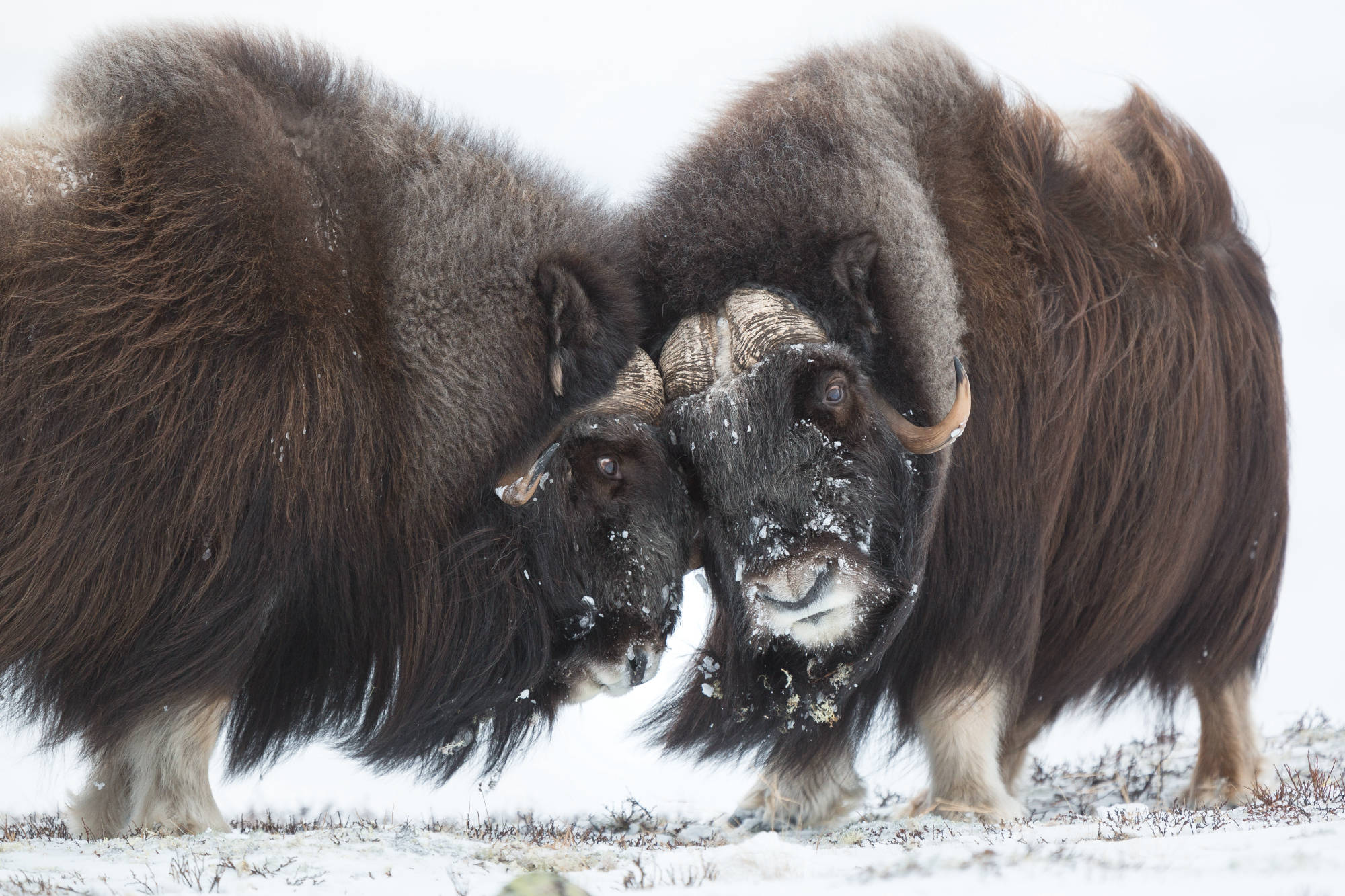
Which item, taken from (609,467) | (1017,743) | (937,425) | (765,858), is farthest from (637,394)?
(1017,743)

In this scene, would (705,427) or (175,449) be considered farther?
(705,427)

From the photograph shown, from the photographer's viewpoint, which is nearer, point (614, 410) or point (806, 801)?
point (614, 410)

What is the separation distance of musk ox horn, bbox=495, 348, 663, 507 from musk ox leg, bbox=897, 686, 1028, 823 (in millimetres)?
1239

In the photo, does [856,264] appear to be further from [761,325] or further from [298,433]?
[298,433]

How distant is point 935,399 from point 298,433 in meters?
1.71

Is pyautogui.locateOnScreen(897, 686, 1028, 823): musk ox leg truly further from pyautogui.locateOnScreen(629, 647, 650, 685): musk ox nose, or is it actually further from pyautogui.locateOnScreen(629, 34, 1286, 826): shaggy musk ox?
pyautogui.locateOnScreen(629, 647, 650, 685): musk ox nose

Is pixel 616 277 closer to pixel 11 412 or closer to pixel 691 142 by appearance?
pixel 691 142

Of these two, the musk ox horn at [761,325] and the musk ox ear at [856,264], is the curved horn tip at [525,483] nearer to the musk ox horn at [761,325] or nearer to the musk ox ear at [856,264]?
the musk ox horn at [761,325]

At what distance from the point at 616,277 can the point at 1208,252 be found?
1901 millimetres

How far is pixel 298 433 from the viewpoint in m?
3.21

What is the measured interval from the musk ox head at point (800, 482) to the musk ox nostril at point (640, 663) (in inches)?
10.4

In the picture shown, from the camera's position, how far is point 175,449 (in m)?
3.11

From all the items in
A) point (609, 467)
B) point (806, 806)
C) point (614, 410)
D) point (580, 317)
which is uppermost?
point (580, 317)

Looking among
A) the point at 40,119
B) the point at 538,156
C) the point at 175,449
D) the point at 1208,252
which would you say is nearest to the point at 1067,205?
the point at 1208,252
